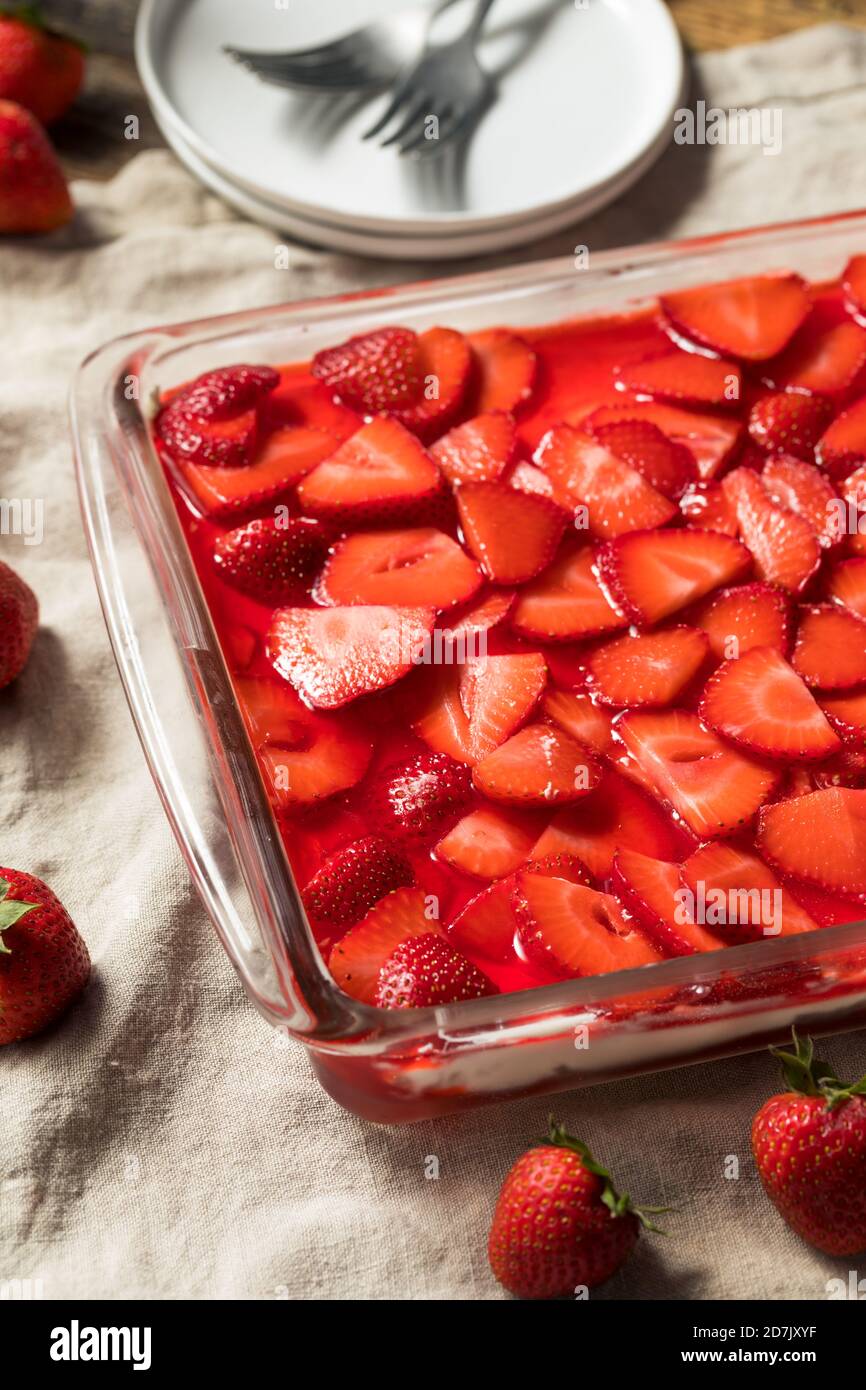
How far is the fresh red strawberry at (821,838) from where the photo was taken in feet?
4.67

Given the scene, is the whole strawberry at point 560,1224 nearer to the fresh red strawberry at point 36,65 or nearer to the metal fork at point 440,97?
the metal fork at point 440,97

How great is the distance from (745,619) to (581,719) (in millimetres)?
217

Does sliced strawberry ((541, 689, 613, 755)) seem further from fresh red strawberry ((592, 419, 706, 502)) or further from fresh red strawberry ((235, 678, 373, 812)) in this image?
fresh red strawberry ((592, 419, 706, 502))

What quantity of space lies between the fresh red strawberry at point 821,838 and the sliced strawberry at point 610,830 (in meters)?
0.08

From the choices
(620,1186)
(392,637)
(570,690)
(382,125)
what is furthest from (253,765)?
(382,125)

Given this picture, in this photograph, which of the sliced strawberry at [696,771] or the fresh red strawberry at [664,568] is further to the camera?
the fresh red strawberry at [664,568]

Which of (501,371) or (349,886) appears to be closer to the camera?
(349,886)

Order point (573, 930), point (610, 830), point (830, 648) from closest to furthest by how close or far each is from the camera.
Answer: point (573, 930)
point (610, 830)
point (830, 648)

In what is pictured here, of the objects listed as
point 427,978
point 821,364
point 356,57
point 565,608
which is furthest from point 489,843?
point 356,57

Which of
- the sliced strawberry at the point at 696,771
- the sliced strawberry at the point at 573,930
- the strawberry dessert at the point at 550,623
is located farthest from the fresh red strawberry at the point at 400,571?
the sliced strawberry at the point at 573,930

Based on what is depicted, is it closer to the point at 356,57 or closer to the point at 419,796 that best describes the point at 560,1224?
the point at 419,796

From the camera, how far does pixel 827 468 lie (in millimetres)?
1756

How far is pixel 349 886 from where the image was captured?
54.6 inches

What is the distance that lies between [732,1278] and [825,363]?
1.07 m
